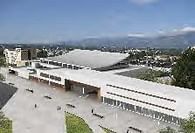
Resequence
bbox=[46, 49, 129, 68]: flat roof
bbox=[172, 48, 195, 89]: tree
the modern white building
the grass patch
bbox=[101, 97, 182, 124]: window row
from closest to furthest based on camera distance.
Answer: the grass patch, the modern white building, bbox=[101, 97, 182, 124]: window row, bbox=[172, 48, 195, 89]: tree, bbox=[46, 49, 129, 68]: flat roof

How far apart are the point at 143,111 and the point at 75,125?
36.5 feet

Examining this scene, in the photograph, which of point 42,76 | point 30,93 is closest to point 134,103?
point 30,93

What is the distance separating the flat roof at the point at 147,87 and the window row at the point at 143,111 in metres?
1.01

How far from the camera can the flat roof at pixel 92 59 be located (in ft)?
262

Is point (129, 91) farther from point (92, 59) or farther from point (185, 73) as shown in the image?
point (92, 59)

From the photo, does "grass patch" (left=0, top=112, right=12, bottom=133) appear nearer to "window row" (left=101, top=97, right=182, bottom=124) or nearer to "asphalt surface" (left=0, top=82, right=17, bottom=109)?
"asphalt surface" (left=0, top=82, right=17, bottom=109)

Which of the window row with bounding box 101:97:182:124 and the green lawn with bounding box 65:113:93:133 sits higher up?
the window row with bounding box 101:97:182:124

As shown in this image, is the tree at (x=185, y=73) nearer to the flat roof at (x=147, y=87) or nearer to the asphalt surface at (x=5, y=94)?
the flat roof at (x=147, y=87)

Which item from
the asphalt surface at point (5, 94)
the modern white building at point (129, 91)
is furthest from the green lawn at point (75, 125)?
the asphalt surface at point (5, 94)

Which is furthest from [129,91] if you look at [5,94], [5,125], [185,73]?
[5,94]

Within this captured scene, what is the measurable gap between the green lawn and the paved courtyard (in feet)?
2.55

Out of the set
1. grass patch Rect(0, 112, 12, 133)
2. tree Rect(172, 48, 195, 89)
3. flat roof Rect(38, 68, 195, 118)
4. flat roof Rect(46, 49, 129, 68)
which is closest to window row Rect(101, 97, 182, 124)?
flat roof Rect(38, 68, 195, 118)

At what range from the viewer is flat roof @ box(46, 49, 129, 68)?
3150 inches

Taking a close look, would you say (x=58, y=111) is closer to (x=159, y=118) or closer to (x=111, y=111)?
(x=111, y=111)
